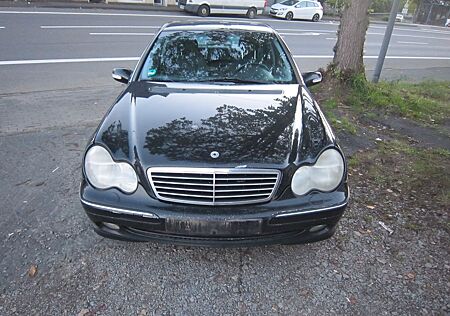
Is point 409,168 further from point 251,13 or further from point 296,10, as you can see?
point 296,10

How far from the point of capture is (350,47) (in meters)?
5.91

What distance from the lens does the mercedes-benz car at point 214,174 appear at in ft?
6.78

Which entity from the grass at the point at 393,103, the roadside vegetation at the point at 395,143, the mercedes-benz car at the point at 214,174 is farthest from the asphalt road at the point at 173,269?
the grass at the point at 393,103

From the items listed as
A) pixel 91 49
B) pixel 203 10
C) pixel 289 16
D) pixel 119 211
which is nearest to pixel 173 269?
pixel 119 211

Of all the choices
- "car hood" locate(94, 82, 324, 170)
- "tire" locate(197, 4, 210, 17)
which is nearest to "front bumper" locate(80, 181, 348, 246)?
"car hood" locate(94, 82, 324, 170)

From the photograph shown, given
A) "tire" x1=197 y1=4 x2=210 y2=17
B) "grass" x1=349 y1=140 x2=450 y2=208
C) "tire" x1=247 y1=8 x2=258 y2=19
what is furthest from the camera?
"tire" x1=247 y1=8 x2=258 y2=19

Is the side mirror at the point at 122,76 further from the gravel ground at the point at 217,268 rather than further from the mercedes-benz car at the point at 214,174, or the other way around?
the gravel ground at the point at 217,268

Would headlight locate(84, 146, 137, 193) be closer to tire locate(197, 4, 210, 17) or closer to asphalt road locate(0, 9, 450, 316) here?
asphalt road locate(0, 9, 450, 316)

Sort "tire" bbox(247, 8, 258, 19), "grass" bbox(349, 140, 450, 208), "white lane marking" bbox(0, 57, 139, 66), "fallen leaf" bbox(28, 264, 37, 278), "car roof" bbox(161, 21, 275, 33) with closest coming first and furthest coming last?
"fallen leaf" bbox(28, 264, 37, 278) < "grass" bbox(349, 140, 450, 208) < "car roof" bbox(161, 21, 275, 33) < "white lane marking" bbox(0, 57, 139, 66) < "tire" bbox(247, 8, 258, 19)

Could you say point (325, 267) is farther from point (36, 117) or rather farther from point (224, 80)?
point (36, 117)

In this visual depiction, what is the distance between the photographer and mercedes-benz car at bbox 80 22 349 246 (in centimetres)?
207

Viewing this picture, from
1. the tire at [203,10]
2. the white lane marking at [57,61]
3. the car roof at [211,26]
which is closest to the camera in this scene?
the car roof at [211,26]

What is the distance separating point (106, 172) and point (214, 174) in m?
0.71

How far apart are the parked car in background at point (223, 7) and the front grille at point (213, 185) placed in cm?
1846
